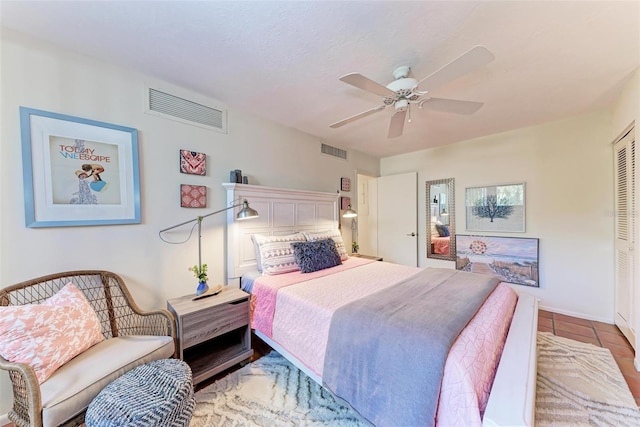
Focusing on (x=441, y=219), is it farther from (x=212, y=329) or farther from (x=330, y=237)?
(x=212, y=329)

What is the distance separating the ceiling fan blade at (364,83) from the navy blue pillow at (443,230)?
2874 millimetres

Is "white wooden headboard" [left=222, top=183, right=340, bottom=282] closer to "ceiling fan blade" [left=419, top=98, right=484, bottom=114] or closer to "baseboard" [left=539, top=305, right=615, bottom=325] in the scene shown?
"ceiling fan blade" [left=419, top=98, right=484, bottom=114]

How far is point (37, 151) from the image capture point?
1559 mm

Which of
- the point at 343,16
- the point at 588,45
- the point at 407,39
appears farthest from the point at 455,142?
the point at 343,16

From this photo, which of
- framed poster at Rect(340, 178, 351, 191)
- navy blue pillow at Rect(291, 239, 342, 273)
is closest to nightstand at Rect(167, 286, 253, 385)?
navy blue pillow at Rect(291, 239, 342, 273)

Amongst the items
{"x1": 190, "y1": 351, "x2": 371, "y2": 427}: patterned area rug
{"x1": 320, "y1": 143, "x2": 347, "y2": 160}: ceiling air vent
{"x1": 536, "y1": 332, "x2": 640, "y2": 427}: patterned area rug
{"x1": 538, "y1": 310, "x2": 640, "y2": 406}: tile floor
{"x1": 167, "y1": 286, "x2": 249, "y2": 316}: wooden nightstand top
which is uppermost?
{"x1": 320, "y1": 143, "x2": 347, "y2": 160}: ceiling air vent

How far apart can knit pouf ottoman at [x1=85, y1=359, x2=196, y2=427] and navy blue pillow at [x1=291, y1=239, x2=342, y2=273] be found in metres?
1.32

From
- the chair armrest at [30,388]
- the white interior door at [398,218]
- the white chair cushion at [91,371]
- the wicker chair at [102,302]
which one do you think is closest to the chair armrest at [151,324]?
the wicker chair at [102,302]

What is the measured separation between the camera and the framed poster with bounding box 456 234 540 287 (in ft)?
10.3

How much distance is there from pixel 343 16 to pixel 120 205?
210 centimetres

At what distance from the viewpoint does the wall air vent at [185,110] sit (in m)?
2.04

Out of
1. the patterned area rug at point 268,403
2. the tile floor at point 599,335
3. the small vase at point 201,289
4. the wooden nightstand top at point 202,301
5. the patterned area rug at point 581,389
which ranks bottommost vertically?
the tile floor at point 599,335

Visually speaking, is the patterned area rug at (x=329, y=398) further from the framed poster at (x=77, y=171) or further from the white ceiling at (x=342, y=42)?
the white ceiling at (x=342, y=42)

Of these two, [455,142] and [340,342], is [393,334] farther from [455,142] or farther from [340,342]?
[455,142]
